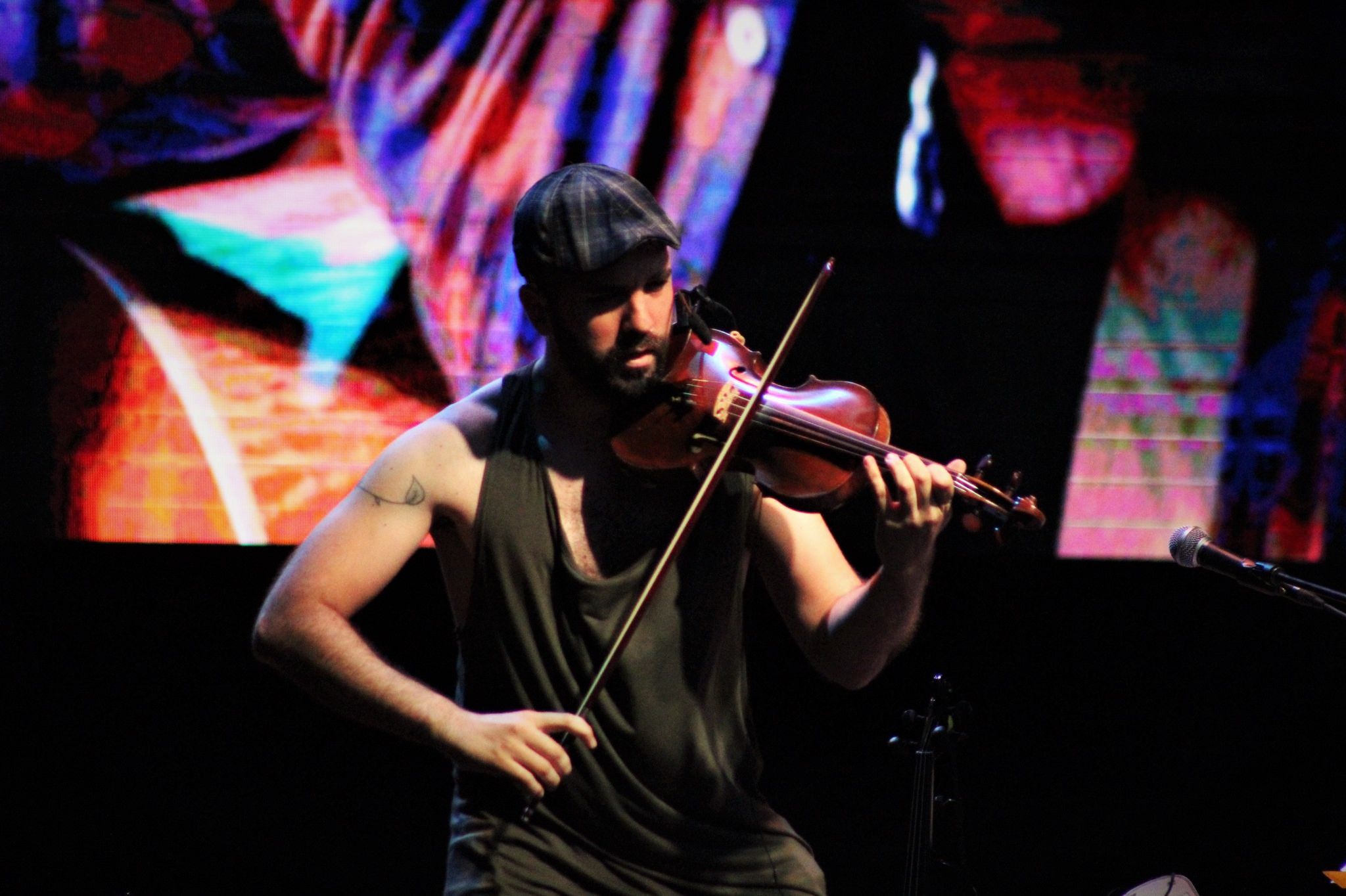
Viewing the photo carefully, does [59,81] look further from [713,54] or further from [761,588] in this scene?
[761,588]

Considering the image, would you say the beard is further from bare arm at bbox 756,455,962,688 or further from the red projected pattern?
the red projected pattern

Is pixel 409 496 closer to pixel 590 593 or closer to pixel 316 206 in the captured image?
pixel 590 593

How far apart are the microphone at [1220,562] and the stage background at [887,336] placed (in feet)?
4.21

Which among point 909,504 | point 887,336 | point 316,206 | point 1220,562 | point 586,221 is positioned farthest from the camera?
point 887,336

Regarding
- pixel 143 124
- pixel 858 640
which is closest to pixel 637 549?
pixel 858 640

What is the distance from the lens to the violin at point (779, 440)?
2045 mm

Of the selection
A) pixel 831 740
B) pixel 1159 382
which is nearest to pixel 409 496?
pixel 831 740

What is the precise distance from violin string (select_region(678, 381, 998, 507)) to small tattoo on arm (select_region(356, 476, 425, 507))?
0.47m

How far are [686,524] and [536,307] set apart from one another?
48 cm

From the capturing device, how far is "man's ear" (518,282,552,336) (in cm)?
212

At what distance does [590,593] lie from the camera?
1998 millimetres

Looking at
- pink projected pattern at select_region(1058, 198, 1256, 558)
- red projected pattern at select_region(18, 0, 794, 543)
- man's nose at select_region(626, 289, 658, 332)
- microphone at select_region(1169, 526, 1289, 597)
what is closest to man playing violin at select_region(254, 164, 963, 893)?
man's nose at select_region(626, 289, 658, 332)

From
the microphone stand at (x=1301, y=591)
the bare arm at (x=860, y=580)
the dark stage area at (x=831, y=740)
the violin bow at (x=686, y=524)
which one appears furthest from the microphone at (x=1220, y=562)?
the dark stage area at (x=831, y=740)

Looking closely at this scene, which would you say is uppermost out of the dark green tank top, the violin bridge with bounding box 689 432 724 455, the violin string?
the violin string
